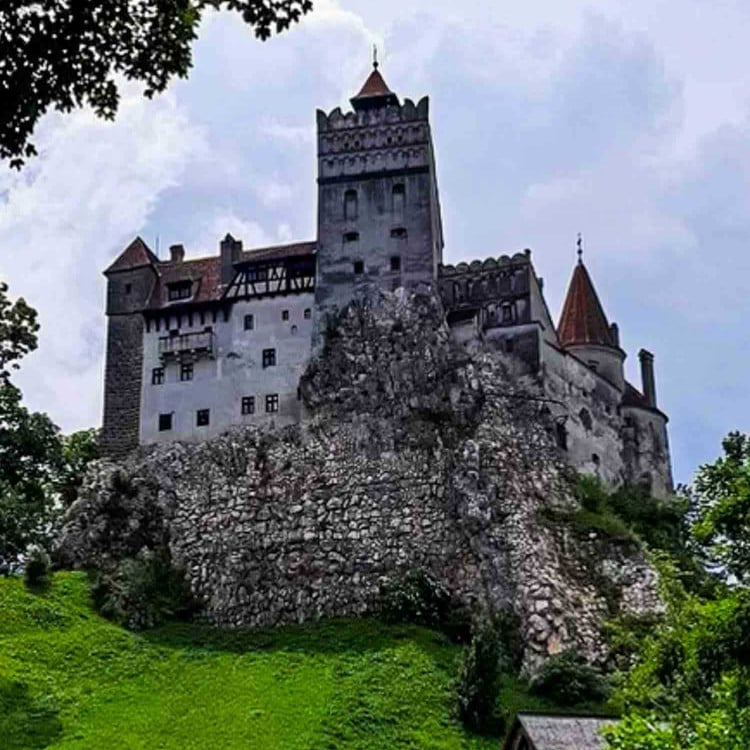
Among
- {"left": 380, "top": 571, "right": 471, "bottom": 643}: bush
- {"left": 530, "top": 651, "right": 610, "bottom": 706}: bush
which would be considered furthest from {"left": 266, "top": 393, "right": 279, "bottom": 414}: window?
{"left": 530, "top": 651, "right": 610, "bottom": 706}: bush

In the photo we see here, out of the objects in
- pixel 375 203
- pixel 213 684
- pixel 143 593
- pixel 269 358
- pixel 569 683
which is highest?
pixel 375 203

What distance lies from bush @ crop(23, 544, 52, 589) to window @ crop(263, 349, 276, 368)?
598 inches

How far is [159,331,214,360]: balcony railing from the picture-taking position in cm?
7462

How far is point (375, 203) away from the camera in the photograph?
7581 centimetres

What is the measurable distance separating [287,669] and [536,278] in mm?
28406

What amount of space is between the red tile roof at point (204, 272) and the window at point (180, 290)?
0.23 m

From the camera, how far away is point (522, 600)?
62.2 metres

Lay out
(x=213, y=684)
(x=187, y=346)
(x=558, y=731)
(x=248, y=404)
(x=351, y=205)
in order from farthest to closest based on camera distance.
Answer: (x=351, y=205), (x=187, y=346), (x=248, y=404), (x=213, y=684), (x=558, y=731)

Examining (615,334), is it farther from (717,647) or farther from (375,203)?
(717,647)

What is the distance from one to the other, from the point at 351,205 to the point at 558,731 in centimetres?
4763

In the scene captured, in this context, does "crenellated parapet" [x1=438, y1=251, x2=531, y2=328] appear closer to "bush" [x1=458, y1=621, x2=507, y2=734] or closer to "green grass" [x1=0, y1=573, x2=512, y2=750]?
"green grass" [x1=0, y1=573, x2=512, y2=750]

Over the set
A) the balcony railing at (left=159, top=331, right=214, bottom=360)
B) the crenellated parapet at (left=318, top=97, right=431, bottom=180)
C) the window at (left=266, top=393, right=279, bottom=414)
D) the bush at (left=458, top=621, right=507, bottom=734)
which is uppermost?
the crenellated parapet at (left=318, top=97, right=431, bottom=180)

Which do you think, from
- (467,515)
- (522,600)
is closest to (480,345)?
(467,515)

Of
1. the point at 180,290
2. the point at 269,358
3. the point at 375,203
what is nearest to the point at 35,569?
the point at 269,358
